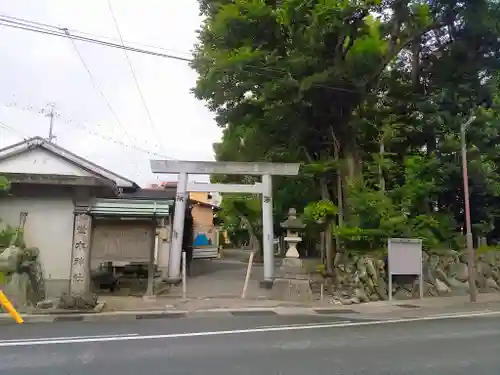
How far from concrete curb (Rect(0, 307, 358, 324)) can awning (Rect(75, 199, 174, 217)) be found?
3.48 metres

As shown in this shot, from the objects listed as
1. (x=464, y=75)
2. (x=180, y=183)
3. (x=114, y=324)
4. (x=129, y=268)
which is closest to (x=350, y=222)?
(x=180, y=183)

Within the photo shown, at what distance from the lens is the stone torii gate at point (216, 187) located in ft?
59.5

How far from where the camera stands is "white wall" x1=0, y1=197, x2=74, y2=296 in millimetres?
15453

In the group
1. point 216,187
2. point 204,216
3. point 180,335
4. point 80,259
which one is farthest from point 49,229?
point 204,216

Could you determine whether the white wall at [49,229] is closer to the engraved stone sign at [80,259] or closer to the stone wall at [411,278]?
the engraved stone sign at [80,259]

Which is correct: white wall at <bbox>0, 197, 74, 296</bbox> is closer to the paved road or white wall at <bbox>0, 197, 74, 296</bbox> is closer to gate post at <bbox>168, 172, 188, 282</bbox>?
gate post at <bbox>168, 172, 188, 282</bbox>

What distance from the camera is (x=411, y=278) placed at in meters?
18.5

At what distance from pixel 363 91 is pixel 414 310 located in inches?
357

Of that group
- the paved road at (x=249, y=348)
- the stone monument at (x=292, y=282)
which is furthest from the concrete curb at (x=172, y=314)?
the stone monument at (x=292, y=282)

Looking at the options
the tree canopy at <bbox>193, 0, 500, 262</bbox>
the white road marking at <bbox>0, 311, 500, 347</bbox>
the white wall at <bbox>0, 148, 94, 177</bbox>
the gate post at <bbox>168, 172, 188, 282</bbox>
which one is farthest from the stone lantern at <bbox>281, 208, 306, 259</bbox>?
the white wall at <bbox>0, 148, 94, 177</bbox>

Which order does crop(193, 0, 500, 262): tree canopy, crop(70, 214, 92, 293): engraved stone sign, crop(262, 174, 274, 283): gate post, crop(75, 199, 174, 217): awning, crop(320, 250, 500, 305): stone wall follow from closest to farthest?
crop(70, 214, 92, 293): engraved stone sign
crop(75, 199, 174, 217): awning
crop(320, 250, 500, 305): stone wall
crop(193, 0, 500, 262): tree canopy
crop(262, 174, 274, 283): gate post

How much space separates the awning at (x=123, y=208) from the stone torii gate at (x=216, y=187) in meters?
2.70

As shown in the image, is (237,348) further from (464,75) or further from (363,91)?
(464,75)

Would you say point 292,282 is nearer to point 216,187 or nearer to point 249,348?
point 216,187
